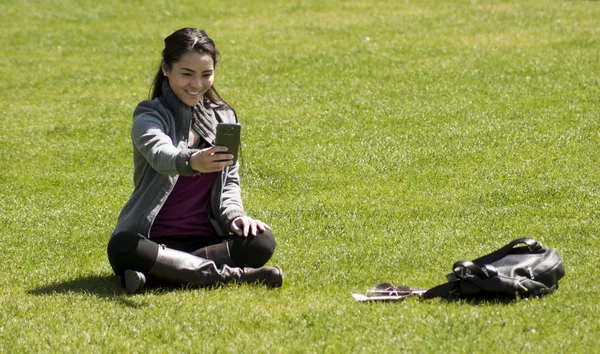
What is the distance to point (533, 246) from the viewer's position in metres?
6.04

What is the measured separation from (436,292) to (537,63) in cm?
826

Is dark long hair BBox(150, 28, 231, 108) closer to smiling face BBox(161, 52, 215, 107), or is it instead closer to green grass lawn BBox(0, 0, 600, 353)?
smiling face BBox(161, 52, 215, 107)

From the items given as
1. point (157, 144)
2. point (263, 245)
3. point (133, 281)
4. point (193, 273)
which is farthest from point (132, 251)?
point (263, 245)

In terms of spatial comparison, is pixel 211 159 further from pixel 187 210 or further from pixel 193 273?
pixel 187 210

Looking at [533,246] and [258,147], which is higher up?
[533,246]

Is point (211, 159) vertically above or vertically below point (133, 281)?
above

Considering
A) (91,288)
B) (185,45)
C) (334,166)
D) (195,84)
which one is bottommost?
(334,166)

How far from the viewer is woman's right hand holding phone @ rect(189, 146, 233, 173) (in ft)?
19.0

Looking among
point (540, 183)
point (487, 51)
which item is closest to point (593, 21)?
point (487, 51)

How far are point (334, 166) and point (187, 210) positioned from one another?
3338 mm

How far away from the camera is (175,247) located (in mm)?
6609

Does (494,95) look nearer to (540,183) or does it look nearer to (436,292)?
(540,183)

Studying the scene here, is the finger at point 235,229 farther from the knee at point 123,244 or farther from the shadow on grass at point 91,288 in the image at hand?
the shadow on grass at point 91,288

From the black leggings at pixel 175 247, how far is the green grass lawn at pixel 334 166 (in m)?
0.23
